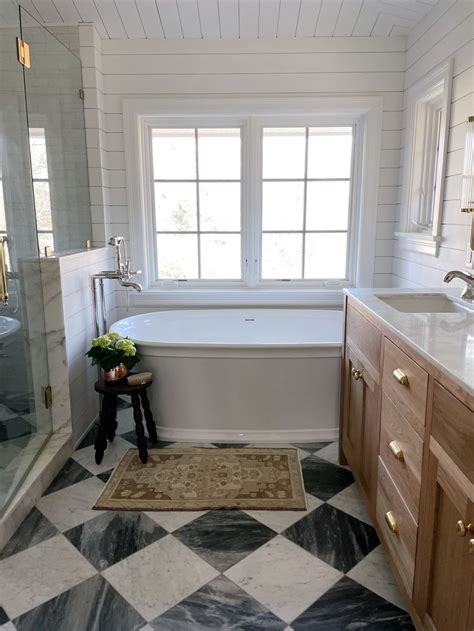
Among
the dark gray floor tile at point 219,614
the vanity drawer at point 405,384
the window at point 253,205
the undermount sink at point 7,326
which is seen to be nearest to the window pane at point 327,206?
the window at point 253,205

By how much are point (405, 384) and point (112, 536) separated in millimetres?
1316

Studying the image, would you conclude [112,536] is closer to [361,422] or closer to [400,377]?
[361,422]

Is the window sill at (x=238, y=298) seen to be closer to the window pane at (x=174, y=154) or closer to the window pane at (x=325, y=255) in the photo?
the window pane at (x=325, y=255)

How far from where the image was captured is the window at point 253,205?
3318 mm

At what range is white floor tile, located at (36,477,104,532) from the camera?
1.95 meters

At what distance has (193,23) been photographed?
2.93 m

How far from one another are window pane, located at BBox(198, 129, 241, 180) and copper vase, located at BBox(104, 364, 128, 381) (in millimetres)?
1654

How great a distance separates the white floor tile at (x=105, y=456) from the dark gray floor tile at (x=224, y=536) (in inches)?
26.0

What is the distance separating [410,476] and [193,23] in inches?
115

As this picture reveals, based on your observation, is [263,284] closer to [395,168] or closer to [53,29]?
[395,168]

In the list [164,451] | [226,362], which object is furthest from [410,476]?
[164,451]

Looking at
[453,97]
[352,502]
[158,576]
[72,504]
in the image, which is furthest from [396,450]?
[453,97]

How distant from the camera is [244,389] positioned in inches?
99.8

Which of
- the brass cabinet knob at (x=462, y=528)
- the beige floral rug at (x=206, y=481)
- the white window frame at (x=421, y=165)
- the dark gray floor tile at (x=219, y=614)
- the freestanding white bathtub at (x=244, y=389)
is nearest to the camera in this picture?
the brass cabinet knob at (x=462, y=528)
